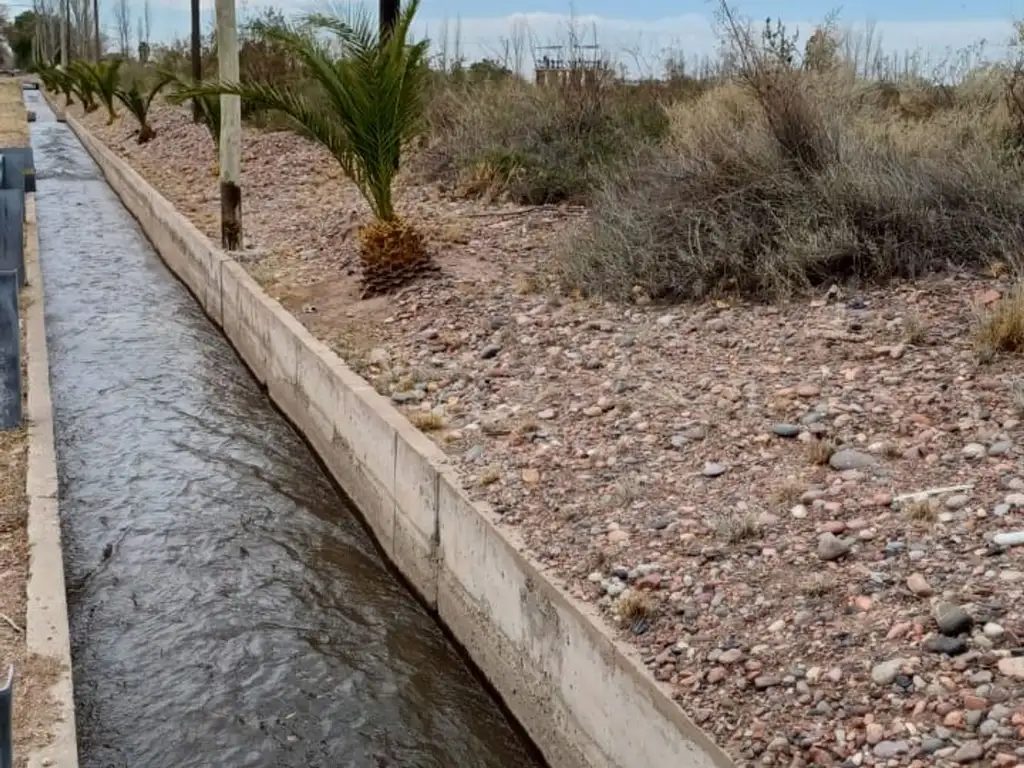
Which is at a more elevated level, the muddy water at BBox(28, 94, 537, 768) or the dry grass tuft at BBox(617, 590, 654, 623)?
the dry grass tuft at BBox(617, 590, 654, 623)

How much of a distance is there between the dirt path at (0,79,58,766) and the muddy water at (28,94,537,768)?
0.53m

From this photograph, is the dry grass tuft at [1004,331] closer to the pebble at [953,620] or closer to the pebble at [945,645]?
the pebble at [953,620]

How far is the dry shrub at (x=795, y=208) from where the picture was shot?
743 centimetres

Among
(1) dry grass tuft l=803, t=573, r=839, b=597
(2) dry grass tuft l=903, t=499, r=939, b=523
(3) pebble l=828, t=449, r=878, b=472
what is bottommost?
(1) dry grass tuft l=803, t=573, r=839, b=597

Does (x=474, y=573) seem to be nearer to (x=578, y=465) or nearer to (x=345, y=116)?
(x=578, y=465)

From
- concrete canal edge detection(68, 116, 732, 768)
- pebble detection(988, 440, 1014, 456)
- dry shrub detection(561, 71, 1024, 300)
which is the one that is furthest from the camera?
dry shrub detection(561, 71, 1024, 300)

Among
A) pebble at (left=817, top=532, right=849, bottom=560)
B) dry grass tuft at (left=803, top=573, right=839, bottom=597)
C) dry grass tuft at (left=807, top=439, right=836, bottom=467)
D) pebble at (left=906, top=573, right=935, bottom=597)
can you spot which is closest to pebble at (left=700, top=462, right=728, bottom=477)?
dry grass tuft at (left=807, top=439, right=836, bottom=467)

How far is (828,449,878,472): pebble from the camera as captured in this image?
16.5 feet

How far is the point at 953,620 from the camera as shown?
3.78 meters

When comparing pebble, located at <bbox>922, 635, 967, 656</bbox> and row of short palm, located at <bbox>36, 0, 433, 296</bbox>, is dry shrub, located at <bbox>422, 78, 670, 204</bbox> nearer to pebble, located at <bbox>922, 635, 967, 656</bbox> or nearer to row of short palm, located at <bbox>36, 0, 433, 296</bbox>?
row of short palm, located at <bbox>36, 0, 433, 296</bbox>

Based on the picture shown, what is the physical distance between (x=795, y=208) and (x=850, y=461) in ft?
11.0

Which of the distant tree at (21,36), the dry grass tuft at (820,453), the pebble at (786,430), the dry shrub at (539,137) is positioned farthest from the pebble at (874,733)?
the distant tree at (21,36)

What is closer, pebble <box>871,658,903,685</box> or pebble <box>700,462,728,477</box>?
pebble <box>871,658,903,685</box>

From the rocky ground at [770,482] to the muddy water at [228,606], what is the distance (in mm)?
828
